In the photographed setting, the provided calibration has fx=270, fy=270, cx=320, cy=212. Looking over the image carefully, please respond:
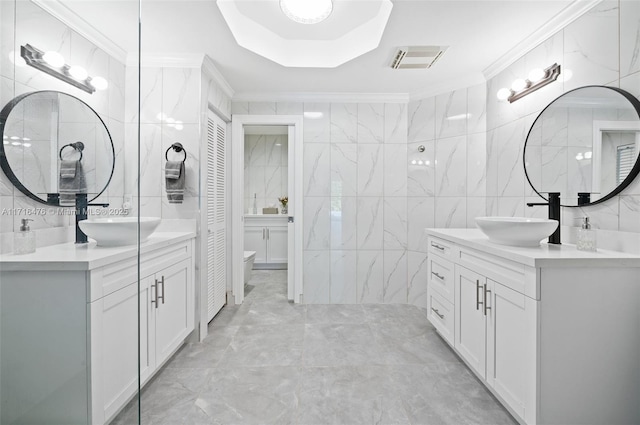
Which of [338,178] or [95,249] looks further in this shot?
[338,178]

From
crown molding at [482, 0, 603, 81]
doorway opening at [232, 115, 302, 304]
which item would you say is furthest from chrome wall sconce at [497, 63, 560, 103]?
doorway opening at [232, 115, 302, 304]

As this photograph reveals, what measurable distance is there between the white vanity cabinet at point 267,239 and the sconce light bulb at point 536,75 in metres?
3.53

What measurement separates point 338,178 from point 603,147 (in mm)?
2036

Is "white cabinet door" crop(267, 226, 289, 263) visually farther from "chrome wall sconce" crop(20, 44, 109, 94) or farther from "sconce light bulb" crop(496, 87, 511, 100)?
"chrome wall sconce" crop(20, 44, 109, 94)

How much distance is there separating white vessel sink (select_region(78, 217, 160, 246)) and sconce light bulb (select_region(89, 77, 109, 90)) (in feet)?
0.99

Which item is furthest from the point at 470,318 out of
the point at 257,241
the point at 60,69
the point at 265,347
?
the point at 257,241

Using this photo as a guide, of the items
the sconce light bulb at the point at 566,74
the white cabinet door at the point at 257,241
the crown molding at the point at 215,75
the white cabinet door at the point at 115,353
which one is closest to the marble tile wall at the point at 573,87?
the sconce light bulb at the point at 566,74

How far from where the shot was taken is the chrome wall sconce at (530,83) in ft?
5.92

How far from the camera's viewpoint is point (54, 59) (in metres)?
0.54

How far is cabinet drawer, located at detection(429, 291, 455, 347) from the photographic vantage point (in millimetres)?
1943

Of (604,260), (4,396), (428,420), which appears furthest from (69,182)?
(604,260)

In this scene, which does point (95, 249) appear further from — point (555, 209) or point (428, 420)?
point (555, 209)

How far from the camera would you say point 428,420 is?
4.57 ft

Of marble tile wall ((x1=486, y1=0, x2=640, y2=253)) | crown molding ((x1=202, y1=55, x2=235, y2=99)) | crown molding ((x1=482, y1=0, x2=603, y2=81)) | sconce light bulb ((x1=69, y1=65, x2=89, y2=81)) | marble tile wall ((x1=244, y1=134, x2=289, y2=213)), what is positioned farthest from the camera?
marble tile wall ((x1=244, y1=134, x2=289, y2=213))
